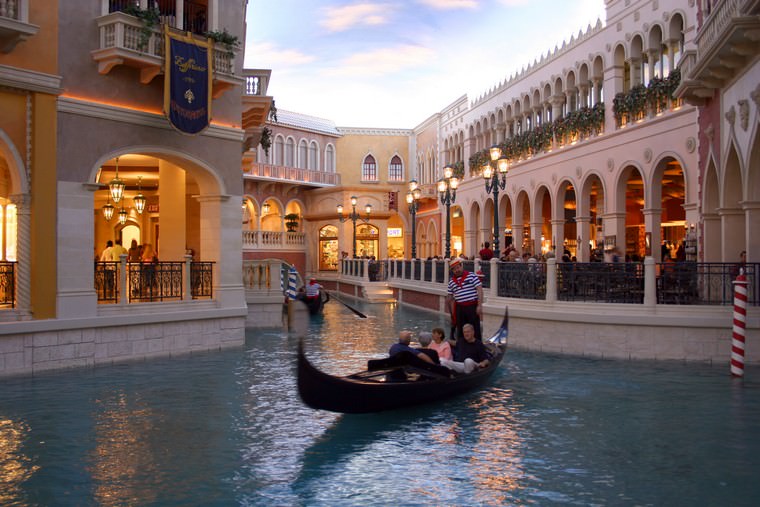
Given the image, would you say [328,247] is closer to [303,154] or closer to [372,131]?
[303,154]

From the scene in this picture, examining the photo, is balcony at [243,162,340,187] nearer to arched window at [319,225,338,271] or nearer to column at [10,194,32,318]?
arched window at [319,225,338,271]

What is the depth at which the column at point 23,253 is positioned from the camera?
1005 cm

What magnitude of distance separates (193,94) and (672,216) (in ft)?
48.1

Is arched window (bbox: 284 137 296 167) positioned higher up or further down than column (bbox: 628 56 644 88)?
higher up

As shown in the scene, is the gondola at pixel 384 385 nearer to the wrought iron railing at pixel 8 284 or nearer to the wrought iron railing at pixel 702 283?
the wrought iron railing at pixel 702 283

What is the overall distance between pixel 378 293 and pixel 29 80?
671 inches

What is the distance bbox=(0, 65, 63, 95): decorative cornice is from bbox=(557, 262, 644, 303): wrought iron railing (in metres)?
7.80

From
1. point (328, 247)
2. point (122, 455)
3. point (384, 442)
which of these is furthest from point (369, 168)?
point (122, 455)

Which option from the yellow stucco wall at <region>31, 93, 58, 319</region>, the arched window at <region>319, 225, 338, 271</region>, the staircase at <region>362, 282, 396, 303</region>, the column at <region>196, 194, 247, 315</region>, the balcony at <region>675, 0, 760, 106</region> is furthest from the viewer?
the arched window at <region>319, 225, 338, 271</region>

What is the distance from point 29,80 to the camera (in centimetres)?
1004

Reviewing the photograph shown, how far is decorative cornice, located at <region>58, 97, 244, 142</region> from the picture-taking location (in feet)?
34.8

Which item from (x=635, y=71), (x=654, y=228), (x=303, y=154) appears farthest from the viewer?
(x=303, y=154)

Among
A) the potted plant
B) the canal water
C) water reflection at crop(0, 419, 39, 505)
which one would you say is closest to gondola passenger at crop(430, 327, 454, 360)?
the canal water

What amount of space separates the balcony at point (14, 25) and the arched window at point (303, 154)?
2560 cm
